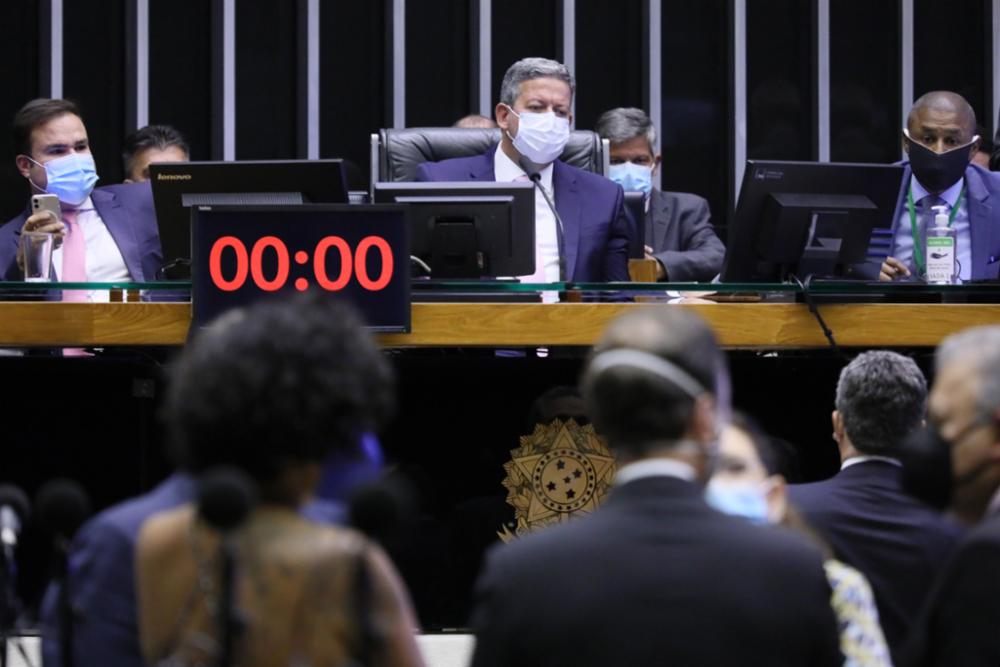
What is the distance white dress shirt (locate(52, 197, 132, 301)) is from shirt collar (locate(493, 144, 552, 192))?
1395 mm

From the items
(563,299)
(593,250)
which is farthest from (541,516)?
(593,250)

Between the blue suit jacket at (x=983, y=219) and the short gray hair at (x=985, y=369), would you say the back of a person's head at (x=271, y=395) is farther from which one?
the blue suit jacket at (x=983, y=219)

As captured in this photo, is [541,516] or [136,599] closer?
[136,599]

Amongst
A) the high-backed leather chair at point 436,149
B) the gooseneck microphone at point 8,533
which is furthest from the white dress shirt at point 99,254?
the gooseneck microphone at point 8,533

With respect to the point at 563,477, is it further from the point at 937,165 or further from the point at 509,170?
the point at 937,165

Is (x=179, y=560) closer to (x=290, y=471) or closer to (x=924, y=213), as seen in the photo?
(x=290, y=471)

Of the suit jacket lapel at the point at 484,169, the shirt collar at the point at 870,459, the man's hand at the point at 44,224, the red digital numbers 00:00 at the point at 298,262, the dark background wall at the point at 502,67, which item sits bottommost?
the shirt collar at the point at 870,459

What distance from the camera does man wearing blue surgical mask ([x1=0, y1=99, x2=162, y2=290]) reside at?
21.1 feet

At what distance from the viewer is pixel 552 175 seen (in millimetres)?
6781

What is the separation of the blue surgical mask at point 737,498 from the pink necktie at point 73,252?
3.88 metres

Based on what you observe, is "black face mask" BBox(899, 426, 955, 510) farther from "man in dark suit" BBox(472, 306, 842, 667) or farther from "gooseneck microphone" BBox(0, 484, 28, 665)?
"gooseneck microphone" BBox(0, 484, 28, 665)

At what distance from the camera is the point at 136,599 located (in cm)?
248

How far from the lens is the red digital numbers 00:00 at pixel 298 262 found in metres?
4.93

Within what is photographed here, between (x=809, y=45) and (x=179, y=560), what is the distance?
31.9 ft
